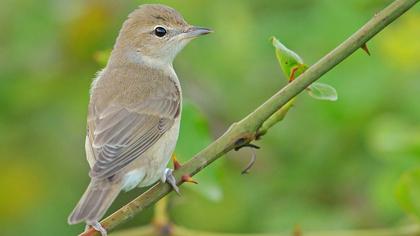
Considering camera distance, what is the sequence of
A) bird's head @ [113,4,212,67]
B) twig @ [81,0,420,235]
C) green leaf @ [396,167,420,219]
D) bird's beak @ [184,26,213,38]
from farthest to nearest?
bird's head @ [113,4,212,67] < bird's beak @ [184,26,213,38] < green leaf @ [396,167,420,219] < twig @ [81,0,420,235]

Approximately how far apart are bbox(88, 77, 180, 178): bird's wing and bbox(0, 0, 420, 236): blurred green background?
732mm

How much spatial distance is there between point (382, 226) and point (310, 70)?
2708 millimetres

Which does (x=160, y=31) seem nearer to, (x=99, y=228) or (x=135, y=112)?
(x=135, y=112)

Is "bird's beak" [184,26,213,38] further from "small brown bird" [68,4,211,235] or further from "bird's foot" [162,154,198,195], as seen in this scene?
"bird's foot" [162,154,198,195]

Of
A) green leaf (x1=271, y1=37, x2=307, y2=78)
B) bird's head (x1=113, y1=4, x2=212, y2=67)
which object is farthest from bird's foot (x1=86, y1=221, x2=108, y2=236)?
bird's head (x1=113, y1=4, x2=212, y2=67)

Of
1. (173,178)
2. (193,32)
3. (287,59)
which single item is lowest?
(173,178)

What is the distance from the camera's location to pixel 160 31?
213 inches

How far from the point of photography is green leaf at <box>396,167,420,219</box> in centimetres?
412

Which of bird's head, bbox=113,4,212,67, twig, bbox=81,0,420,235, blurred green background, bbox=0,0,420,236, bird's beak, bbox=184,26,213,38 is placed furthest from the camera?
blurred green background, bbox=0,0,420,236

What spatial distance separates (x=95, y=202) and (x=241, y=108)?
8.82 feet

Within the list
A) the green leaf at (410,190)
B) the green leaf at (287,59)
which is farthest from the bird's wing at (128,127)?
the green leaf at (410,190)

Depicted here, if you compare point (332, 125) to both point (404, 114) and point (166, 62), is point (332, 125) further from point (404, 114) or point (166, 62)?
point (166, 62)

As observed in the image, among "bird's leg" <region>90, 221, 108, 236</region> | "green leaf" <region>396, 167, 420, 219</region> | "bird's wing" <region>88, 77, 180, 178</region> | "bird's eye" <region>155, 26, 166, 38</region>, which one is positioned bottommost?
"green leaf" <region>396, 167, 420, 219</region>

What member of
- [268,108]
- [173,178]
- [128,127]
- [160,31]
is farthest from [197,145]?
[160,31]
